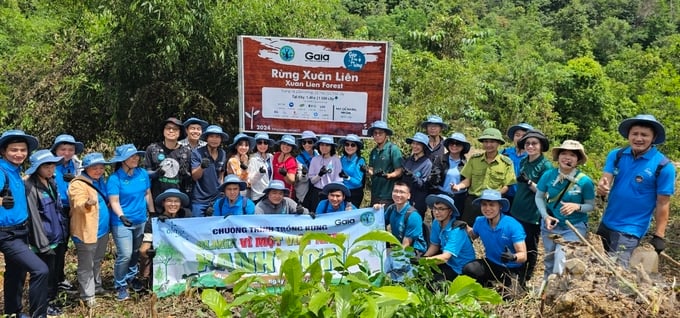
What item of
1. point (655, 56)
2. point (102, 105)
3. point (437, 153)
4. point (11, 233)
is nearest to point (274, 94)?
point (437, 153)

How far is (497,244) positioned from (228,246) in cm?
272

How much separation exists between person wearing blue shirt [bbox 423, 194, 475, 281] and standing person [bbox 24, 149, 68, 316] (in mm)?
3549

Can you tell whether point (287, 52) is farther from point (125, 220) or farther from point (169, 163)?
point (125, 220)

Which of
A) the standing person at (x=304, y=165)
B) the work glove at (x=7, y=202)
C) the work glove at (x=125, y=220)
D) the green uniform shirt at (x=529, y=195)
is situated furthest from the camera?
the standing person at (x=304, y=165)

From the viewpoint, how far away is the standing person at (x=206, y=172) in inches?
256

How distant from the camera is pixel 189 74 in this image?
30.7ft

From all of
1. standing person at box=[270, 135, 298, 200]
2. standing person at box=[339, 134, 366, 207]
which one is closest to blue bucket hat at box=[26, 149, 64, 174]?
standing person at box=[270, 135, 298, 200]

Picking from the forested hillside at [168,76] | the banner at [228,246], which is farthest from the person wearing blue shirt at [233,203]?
the forested hillside at [168,76]

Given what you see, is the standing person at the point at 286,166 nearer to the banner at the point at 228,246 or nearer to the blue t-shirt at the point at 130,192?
the banner at the point at 228,246

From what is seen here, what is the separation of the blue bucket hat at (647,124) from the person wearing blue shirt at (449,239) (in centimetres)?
163

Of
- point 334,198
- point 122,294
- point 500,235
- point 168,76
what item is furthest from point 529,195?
point 168,76

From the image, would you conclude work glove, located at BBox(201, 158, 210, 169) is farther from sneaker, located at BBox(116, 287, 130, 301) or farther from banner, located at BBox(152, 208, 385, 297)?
sneaker, located at BBox(116, 287, 130, 301)

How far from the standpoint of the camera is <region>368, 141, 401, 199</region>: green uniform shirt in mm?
6863

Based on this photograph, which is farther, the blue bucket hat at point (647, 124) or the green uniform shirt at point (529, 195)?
the green uniform shirt at point (529, 195)
